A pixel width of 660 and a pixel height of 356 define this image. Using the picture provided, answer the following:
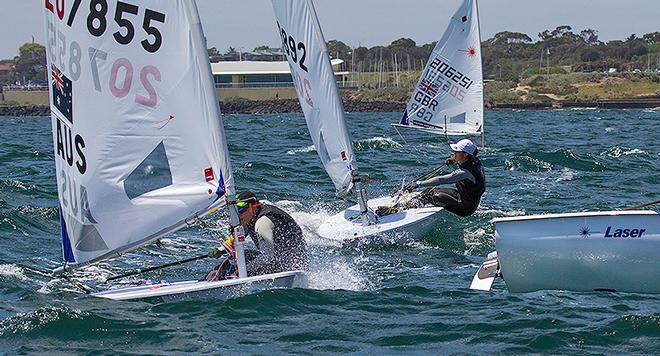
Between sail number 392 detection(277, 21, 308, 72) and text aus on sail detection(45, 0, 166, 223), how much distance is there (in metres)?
5.01

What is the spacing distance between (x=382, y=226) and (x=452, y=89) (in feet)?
35.8

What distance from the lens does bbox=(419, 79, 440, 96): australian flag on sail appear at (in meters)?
23.5

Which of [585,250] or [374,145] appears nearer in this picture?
[585,250]

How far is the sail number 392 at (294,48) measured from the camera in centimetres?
1327

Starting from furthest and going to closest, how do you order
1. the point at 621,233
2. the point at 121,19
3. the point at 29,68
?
1. the point at 29,68
2. the point at 121,19
3. the point at 621,233

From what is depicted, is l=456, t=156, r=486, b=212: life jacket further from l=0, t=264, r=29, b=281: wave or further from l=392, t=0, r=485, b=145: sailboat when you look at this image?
l=392, t=0, r=485, b=145: sailboat

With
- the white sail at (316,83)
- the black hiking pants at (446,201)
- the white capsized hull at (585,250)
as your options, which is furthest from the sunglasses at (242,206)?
the black hiking pants at (446,201)

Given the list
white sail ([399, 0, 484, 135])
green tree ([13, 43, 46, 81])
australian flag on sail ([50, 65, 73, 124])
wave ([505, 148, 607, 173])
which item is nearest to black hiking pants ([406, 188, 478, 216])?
australian flag on sail ([50, 65, 73, 124])

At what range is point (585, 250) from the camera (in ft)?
26.7

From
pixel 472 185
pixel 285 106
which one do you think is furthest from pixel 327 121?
pixel 285 106

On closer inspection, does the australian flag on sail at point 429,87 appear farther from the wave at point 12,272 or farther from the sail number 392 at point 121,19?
the sail number 392 at point 121,19

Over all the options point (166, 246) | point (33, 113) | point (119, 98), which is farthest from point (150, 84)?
point (33, 113)

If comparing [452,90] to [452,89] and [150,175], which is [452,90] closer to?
[452,89]

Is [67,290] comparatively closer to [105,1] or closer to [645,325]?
[105,1]
